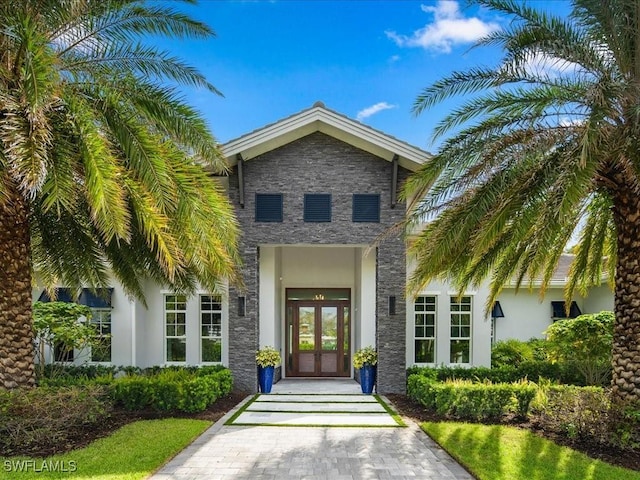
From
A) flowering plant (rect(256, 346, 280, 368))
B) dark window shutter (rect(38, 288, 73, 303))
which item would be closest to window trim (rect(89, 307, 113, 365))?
dark window shutter (rect(38, 288, 73, 303))

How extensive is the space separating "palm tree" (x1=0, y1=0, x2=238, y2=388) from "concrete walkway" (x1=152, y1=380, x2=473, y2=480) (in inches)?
121

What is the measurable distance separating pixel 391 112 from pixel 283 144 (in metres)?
5.58

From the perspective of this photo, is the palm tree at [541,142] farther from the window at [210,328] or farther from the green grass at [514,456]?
the window at [210,328]

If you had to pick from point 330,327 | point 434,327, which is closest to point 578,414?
point 434,327

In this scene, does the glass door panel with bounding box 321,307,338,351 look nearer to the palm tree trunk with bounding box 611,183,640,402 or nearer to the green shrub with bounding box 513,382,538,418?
the green shrub with bounding box 513,382,538,418

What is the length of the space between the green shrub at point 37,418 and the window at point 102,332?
6.53m

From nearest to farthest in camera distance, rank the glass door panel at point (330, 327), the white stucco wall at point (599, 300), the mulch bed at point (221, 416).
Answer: the mulch bed at point (221, 416) < the glass door panel at point (330, 327) < the white stucco wall at point (599, 300)

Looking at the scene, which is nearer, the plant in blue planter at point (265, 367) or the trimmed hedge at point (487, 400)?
the trimmed hedge at point (487, 400)

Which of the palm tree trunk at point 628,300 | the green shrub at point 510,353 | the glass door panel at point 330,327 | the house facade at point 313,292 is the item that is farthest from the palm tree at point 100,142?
the green shrub at point 510,353

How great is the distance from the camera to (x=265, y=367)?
13.9 meters

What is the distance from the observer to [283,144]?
45.6 ft

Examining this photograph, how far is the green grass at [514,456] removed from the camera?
7023 millimetres

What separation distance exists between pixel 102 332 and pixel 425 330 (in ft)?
34.0

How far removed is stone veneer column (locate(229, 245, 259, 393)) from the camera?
13727 mm
